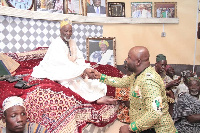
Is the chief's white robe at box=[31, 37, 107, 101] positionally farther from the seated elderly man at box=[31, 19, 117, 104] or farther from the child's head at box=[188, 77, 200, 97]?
the child's head at box=[188, 77, 200, 97]

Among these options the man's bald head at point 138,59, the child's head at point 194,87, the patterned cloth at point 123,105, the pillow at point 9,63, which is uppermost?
the man's bald head at point 138,59

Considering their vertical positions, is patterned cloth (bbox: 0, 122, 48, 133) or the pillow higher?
the pillow

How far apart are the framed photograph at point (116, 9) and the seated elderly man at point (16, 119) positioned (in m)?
4.42

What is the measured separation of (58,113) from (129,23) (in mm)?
4200

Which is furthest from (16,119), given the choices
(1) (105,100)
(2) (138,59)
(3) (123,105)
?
(3) (123,105)

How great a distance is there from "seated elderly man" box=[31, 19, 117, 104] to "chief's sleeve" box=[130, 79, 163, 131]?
62.3 inches

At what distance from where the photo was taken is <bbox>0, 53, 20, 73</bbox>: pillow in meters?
4.21

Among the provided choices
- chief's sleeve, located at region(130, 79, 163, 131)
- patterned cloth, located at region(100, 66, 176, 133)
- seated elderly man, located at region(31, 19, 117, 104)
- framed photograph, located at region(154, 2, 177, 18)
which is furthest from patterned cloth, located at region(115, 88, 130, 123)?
framed photograph, located at region(154, 2, 177, 18)

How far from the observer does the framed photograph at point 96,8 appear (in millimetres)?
6156

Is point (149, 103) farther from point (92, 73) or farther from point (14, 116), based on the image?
point (92, 73)

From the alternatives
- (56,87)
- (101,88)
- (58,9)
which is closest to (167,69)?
(101,88)

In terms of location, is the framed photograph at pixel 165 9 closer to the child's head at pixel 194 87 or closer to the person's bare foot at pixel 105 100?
the person's bare foot at pixel 105 100

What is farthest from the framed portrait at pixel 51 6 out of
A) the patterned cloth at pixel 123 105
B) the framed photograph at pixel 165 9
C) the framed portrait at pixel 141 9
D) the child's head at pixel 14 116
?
the child's head at pixel 14 116

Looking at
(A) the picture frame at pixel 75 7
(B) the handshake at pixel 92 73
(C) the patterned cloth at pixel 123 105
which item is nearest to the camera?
(B) the handshake at pixel 92 73
